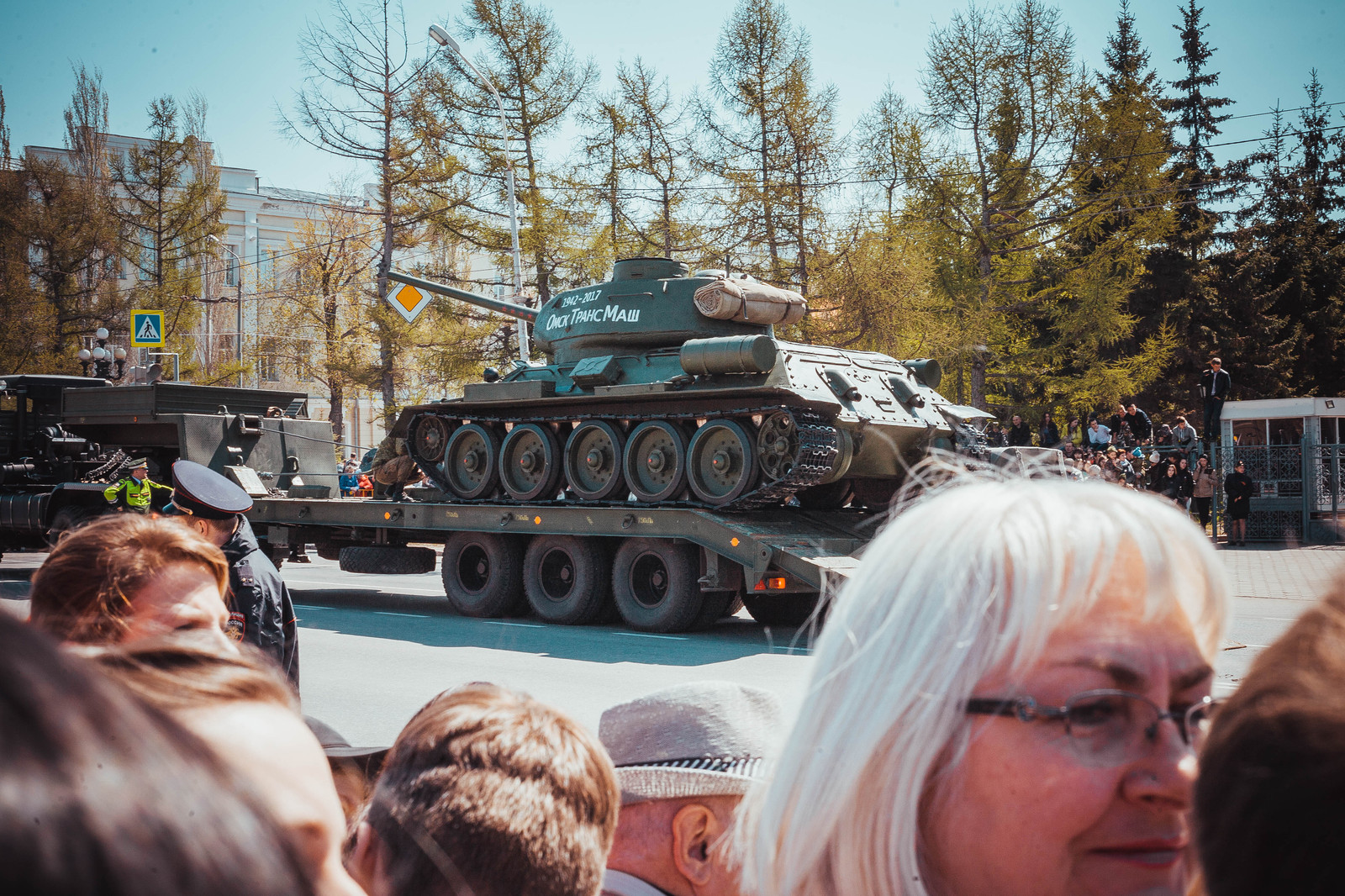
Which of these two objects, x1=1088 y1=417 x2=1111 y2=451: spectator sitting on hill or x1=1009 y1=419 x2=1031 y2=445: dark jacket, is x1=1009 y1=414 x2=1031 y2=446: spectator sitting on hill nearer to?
x1=1009 y1=419 x2=1031 y2=445: dark jacket

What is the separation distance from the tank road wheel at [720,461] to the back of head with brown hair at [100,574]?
9586 mm

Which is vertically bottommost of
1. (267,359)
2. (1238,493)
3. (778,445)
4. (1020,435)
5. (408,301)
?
(1238,493)

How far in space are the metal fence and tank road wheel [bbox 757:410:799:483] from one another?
1144 cm

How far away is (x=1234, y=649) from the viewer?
9.69m

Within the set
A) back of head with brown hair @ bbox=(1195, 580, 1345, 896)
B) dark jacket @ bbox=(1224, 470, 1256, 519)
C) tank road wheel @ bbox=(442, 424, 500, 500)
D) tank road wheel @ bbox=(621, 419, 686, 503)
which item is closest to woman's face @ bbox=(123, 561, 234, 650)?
back of head with brown hair @ bbox=(1195, 580, 1345, 896)

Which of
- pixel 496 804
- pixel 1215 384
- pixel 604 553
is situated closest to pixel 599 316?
pixel 604 553

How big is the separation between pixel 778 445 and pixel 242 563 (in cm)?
794

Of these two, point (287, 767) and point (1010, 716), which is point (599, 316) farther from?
point (287, 767)

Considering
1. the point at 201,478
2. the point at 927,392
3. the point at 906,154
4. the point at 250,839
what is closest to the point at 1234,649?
the point at 927,392

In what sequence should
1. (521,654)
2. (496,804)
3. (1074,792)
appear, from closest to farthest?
(1074,792) → (496,804) → (521,654)

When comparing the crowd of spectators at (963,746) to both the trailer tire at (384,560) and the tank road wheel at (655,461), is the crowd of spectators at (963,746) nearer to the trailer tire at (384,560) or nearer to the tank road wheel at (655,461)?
the tank road wheel at (655,461)

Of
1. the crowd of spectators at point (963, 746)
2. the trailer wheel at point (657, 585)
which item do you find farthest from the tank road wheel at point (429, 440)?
the crowd of spectators at point (963, 746)

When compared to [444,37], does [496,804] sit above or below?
below

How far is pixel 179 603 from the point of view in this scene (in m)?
2.99
